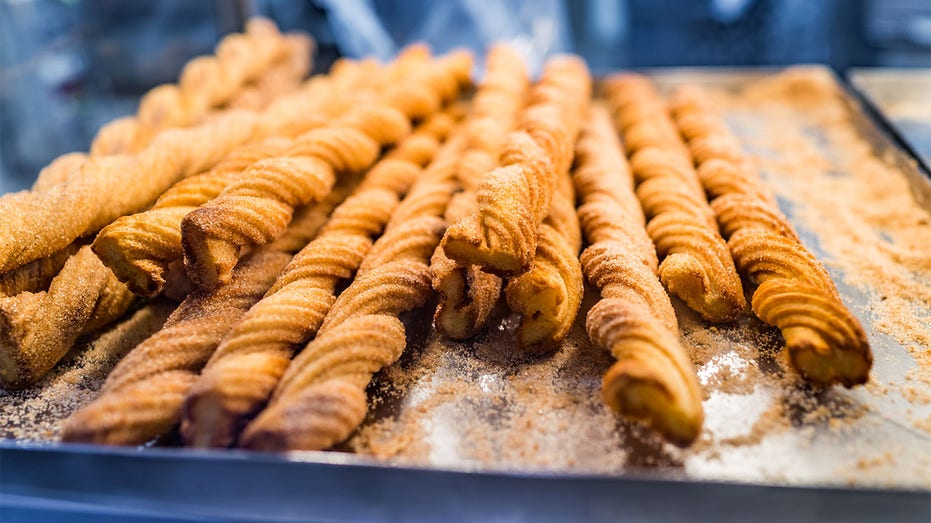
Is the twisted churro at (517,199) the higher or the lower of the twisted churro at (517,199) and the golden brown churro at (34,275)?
the lower

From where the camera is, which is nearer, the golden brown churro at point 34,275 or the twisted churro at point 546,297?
the twisted churro at point 546,297

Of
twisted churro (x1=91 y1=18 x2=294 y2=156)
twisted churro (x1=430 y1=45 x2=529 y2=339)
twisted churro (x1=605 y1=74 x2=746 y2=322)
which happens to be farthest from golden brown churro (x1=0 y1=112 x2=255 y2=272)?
twisted churro (x1=605 y1=74 x2=746 y2=322)

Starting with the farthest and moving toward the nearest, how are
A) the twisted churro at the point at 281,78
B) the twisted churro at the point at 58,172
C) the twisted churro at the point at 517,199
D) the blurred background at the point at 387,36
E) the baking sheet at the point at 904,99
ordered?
the blurred background at the point at 387,36, the twisted churro at the point at 281,78, the baking sheet at the point at 904,99, the twisted churro at the point at 58,172, the twisted churro at the point at 517,199

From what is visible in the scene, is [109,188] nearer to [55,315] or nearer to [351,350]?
[55,315]

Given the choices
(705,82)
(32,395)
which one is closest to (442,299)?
(32,395)

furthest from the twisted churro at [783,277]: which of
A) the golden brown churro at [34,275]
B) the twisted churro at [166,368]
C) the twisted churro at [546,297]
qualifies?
the golden brown churro at [34,275]

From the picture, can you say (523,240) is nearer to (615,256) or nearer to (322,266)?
(615,256)

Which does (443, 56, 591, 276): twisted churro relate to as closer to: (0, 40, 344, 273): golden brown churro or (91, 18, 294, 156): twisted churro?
(0, 40, 344, 273): golden brown churro

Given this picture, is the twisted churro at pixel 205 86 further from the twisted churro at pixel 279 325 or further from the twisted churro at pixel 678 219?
the twisted churro at pixel 678 219
